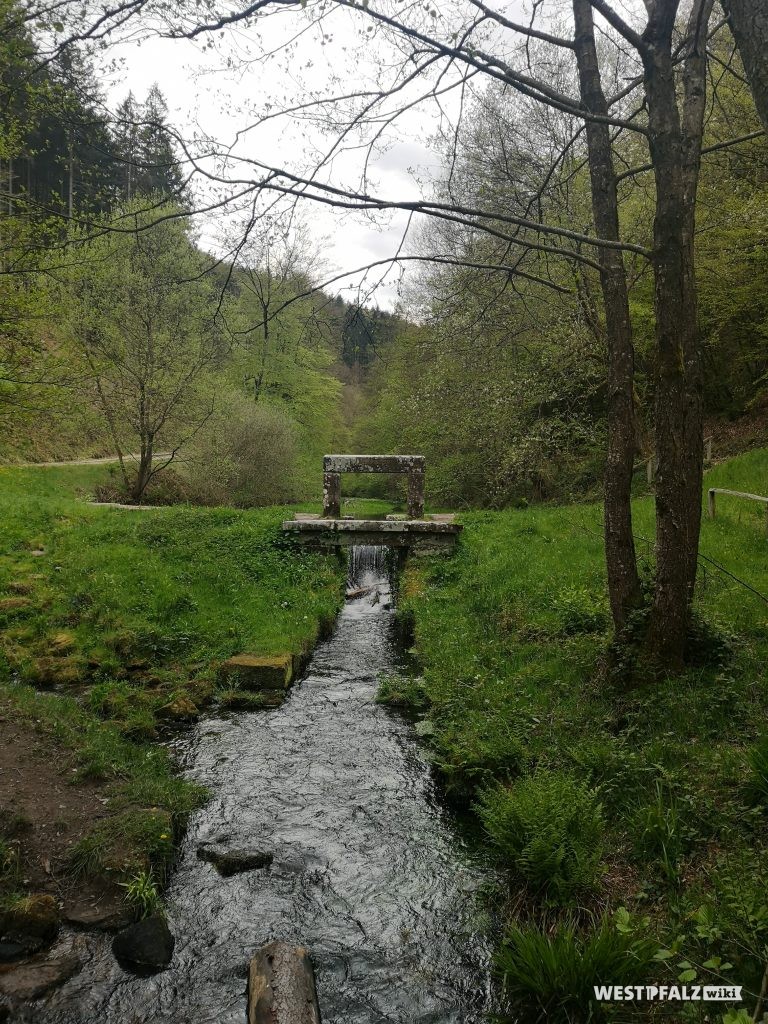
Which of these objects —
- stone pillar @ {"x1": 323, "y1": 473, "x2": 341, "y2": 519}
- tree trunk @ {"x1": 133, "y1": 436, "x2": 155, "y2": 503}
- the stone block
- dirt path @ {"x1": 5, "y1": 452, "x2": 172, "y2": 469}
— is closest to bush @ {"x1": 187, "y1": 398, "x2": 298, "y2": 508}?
tree trunk @ {"x1": 133, "y1": 436, "x2": 155, "y2": 503}

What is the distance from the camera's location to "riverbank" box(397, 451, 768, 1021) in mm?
3125

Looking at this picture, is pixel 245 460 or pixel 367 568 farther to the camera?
pixel 245 460

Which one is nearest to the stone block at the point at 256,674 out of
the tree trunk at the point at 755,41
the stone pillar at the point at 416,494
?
the stone pillar at the point at 416,494

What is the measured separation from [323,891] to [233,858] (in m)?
0.74

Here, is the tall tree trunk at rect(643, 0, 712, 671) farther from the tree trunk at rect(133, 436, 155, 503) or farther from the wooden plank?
the tree trunk at rect(133, 436, 155, 503)

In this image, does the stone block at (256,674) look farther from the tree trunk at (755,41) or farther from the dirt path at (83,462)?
the dirt path at (83,462)

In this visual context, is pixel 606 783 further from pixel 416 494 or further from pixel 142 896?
pixel 416 494

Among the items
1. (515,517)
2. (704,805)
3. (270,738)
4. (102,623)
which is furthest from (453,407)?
(704,805)

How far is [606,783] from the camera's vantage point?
457cm

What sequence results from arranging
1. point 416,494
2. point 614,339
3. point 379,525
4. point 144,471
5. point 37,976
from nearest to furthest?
point 37,976, point 614,339, point 379,525, point 416,494, point 144,471

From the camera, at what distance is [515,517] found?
15562mm

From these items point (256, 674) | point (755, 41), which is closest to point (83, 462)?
point (256, 674)

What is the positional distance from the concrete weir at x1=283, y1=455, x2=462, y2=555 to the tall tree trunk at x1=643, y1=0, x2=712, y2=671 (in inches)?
305

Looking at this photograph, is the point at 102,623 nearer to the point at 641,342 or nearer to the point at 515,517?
the point at 515,517
